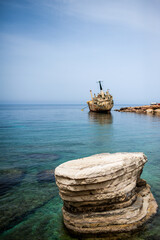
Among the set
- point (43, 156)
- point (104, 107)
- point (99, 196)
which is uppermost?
point (104, 107)

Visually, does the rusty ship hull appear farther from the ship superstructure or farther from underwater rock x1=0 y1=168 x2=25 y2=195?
underwater rock x1=0 y1=168 x2=25 y2=195

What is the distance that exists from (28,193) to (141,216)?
5.84 metres

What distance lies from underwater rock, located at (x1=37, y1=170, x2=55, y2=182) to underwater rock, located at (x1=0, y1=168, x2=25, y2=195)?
1.12m

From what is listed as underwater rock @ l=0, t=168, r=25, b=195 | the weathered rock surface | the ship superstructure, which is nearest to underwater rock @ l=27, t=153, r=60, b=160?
underwater rock @ l=0, t=168, r=25, b=195

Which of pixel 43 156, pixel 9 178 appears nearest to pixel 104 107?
pixel 43 156

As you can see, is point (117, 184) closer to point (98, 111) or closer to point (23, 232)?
point (23, 232)

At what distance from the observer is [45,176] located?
12.5 metres

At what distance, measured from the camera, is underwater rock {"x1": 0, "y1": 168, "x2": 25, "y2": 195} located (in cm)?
1093

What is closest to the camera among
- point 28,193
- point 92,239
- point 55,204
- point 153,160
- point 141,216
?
point 92,239

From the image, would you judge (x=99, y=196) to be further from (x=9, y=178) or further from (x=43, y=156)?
(x=43, y=156)

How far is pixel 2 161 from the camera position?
16.1 metres

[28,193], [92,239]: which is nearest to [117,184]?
[92,239]

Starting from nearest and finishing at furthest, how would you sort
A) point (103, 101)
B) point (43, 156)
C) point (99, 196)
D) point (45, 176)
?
point (99, 196) < point (45, 176) < point (43, 156) < point (103, 101)

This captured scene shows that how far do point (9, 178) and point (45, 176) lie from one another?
220cm
